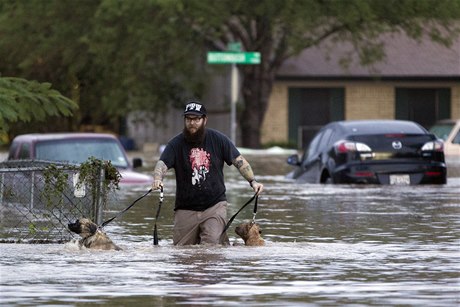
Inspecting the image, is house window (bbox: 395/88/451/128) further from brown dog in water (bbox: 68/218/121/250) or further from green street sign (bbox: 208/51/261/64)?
brown dog in water (bbox: 68/218/121/250)

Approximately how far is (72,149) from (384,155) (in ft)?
18.8

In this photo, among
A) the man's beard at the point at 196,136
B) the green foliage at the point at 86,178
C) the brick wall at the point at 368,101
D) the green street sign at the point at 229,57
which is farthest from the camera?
the brick wall at the point at 368,101

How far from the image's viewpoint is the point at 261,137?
202 ft

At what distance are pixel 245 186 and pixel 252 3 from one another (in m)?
21.8

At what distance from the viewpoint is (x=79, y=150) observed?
27672 mm

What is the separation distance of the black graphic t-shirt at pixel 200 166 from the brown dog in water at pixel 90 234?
2.95 feet

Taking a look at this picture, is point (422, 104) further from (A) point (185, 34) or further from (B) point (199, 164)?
(B) point (199, 164)

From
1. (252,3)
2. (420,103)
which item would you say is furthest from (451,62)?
(252,3)

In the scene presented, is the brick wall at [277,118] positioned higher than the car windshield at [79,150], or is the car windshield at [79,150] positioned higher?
the brick wall at [277,118]

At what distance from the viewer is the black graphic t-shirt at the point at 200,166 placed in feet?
53.1

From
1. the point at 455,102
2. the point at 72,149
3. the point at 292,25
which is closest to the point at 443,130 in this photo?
the point at 292,25

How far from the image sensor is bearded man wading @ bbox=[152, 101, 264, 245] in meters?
16.2

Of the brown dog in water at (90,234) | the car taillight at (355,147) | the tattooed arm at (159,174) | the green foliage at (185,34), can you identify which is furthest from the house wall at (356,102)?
the brown dog in water at (90,234)

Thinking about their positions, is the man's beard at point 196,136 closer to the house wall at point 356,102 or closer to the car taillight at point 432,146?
the car taillight at point 432,146
